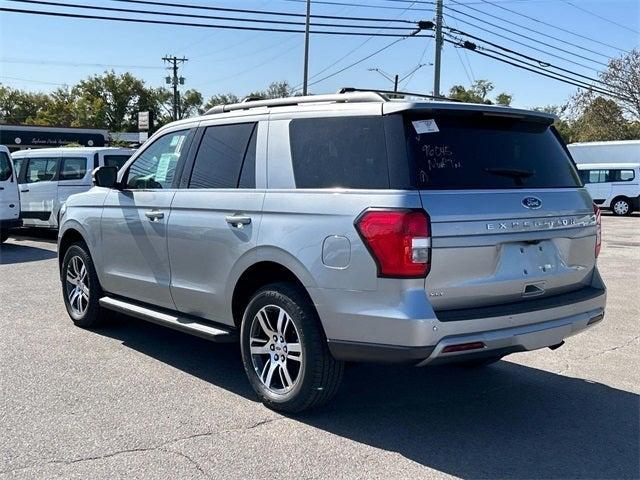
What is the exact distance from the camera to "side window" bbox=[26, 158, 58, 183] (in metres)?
14.5

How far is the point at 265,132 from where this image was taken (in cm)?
453

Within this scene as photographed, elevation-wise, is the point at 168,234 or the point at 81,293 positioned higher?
the point at 168,234

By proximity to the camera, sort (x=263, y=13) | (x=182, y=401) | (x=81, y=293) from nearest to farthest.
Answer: (x=182, y=401) → (x=81, y=293) → (x=263, y=13)

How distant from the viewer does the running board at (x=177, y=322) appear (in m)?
4.58

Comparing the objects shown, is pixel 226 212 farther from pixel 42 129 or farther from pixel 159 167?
pixel 42 129

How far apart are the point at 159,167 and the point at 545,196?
10.2ft

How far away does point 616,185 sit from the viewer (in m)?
26.6

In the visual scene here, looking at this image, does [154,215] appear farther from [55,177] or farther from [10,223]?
[55,177]

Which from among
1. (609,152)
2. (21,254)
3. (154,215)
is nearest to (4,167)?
(21,254)

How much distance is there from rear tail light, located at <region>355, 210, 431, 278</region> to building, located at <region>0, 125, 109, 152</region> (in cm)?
4673

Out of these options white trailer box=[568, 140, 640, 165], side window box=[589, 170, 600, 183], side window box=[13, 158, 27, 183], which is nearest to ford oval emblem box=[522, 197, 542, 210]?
side window box=[13, 158, 27, 183]

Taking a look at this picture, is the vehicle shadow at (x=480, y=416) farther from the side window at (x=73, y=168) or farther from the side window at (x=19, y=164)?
the side window at (x=19, y=164)

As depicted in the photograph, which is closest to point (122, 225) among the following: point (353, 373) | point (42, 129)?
point (353, 373)

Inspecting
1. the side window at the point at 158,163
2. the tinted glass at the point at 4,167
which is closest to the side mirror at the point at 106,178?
the side window at the point at 158,163
